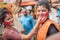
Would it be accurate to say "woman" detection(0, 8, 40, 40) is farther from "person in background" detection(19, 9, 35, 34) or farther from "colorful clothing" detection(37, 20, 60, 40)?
"person in background" detection(19, 9, 35, 34)

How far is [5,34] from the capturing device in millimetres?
1004

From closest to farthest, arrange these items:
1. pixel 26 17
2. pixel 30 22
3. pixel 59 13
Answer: pixel 30 22 → pixel 26 17 → pixel 59 13

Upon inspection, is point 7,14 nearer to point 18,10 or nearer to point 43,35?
point 43,35

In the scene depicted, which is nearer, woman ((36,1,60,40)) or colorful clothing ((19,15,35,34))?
woman ((36,1,60,40))

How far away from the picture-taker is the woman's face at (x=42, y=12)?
986mm

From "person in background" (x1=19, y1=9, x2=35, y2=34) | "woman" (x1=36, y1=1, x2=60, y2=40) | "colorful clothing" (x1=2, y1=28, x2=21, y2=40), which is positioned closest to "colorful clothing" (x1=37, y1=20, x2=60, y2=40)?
"woman" (x1=36, y1=1, x2=60, y2=40)

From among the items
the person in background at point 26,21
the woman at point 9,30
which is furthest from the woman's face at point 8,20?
the person in background at point 26,21

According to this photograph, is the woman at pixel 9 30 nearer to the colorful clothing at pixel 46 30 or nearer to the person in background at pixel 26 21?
the colorful clothing at pixel 46 30

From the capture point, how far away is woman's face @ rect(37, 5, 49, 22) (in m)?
0.99

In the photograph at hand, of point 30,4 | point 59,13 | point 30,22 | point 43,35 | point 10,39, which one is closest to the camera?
point 43,35

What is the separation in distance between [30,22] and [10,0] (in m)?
0.66

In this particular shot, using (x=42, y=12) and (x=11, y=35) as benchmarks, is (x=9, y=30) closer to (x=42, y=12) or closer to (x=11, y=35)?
(x=11, y=35)

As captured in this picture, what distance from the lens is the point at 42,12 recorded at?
101 cm

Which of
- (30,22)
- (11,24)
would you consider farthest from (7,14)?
(30,22)
